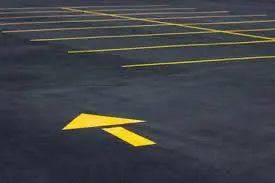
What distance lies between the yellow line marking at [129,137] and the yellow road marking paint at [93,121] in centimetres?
23

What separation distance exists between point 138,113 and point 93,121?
0.64 metres

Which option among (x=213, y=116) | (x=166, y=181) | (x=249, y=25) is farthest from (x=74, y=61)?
(x=249, y=25)

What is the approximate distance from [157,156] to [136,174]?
554mm

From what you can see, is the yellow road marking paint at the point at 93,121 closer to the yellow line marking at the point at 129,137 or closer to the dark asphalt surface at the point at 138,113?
the dark asphalt surface at the point at 138,113

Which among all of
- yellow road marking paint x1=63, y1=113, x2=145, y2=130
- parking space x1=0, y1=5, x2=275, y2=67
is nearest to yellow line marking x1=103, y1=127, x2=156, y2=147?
yellow road marking paint x1=63, y1=113, x2=145, y2=130

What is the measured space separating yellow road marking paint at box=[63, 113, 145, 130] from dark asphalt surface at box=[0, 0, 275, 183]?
0.11 m

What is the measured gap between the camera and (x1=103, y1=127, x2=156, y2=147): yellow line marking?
21.6 feet

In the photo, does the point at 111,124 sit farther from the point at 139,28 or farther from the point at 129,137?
the point at 139,28

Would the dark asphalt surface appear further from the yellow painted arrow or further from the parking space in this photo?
the parking space

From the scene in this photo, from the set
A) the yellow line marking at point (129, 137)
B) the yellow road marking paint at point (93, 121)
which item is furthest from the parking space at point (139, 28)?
the yellow line marking at point (129, 137)

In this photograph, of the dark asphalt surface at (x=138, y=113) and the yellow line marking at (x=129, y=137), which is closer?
the dark asphalt surface at (x=138, y=113)

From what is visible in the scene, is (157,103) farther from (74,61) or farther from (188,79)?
(74,61)

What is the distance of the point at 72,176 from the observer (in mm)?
5535

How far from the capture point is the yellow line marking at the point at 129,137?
6.57 metres
